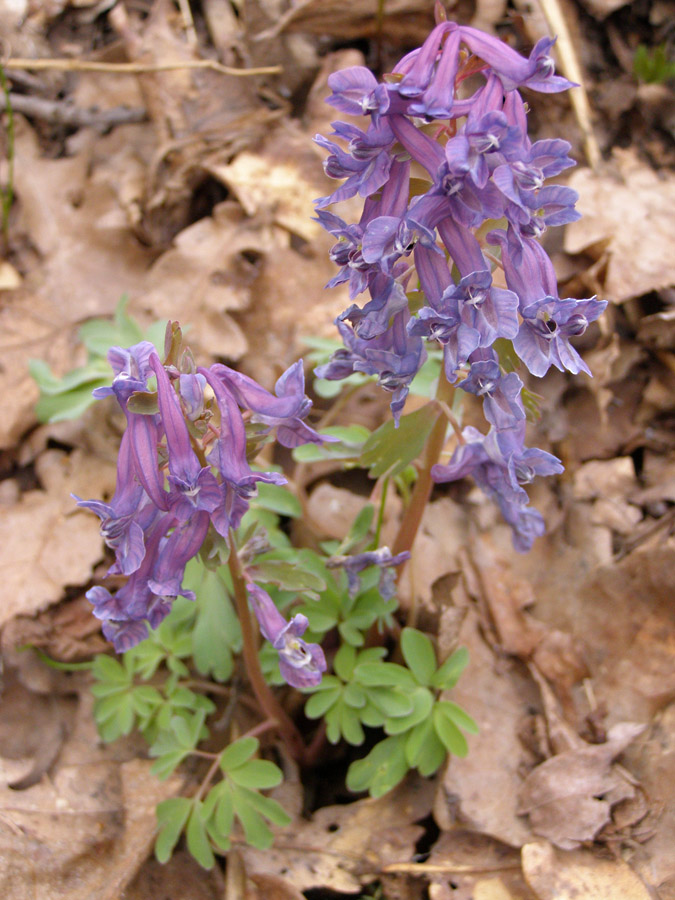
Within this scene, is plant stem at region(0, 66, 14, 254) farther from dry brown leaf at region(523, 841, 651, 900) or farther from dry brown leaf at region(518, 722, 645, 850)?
dry brown leaf at region(523, 841, 651, 900)

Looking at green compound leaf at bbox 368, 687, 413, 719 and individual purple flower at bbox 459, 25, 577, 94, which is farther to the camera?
green compound leaf at bbox 368, 687, 413, 719

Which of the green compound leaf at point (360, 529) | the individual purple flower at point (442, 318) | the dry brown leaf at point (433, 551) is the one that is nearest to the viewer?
the individual purple flower at point (442, 318)

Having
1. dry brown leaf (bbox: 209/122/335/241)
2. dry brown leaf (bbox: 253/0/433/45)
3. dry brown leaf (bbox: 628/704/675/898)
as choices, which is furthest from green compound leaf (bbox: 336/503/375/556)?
dry brown leaf (bbox: 253/0/433/45)

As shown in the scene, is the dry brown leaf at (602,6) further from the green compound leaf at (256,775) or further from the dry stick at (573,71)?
the green compound leaf at (256,775)

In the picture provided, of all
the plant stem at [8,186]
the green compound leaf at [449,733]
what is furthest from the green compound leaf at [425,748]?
the plant stem at [8,186]

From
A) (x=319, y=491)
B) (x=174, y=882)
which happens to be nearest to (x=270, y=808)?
(x=174, y=882)

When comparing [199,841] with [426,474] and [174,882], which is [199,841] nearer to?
[174,882]
